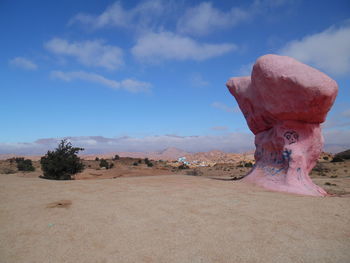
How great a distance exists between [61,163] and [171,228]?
51.8 ft

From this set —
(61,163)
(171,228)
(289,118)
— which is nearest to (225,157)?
(61,163)

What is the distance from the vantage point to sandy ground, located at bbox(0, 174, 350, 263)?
13.1 feet

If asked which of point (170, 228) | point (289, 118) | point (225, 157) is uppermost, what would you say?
point (289, 118)

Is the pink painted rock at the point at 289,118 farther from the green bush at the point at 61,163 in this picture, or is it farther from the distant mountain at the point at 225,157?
the distant mountain at the point at 225,157

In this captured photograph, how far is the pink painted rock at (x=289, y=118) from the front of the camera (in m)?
9.20

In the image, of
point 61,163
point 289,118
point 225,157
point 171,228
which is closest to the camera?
point 171,228

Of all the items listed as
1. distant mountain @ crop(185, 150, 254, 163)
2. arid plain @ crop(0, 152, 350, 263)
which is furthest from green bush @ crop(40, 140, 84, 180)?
distant mountain @ crop(185, 150, 254, 163)

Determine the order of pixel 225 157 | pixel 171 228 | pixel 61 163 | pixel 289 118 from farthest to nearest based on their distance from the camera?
pixel 225 157
pixel 61 163
pixel 289 118
pixel 171 228

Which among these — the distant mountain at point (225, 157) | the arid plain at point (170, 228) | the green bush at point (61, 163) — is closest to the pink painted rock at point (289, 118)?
the arid plain at point (170, 228)

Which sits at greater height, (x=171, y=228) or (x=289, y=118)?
(x=289, y=118)

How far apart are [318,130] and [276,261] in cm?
824

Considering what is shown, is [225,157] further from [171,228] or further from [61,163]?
[171,228]

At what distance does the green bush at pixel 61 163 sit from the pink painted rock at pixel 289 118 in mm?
13307

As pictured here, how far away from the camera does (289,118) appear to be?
1024 centimetres
